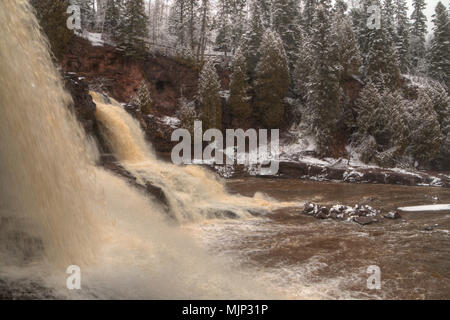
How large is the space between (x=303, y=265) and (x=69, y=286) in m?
4.70

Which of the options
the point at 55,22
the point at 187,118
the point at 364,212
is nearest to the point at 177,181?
the point at 364,212

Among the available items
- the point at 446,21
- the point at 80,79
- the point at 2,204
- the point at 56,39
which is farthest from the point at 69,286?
the point at 446,21

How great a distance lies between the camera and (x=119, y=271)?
6.38 meters

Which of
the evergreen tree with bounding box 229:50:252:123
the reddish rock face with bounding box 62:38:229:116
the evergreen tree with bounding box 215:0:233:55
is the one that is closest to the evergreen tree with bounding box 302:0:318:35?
the evergreen tree with bounding box 215:0:233:55

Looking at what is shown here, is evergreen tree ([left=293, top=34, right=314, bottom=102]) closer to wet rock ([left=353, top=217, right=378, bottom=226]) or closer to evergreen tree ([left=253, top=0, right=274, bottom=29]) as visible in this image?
evergreen tree ([left=253, top=0, right=274, bottom=29])

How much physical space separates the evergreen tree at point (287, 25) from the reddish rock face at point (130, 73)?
9152 millimetres

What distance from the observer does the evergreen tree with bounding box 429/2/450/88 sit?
1604 inches

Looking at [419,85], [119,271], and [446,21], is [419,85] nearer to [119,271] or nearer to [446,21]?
[446,21]

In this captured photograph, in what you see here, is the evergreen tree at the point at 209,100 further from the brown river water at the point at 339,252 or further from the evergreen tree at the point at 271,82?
the brown river water at the point at 339,252

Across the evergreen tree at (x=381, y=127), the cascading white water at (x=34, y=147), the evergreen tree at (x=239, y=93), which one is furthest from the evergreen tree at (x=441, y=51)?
the cascading white water at (x=34, y=147)

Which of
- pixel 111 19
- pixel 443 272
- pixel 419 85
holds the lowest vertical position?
pixel 443 272

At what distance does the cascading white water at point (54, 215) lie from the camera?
5.39m

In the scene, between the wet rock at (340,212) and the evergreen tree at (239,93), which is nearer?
the wet rock at (340,212)

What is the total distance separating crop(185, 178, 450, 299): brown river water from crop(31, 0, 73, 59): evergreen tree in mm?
21721
